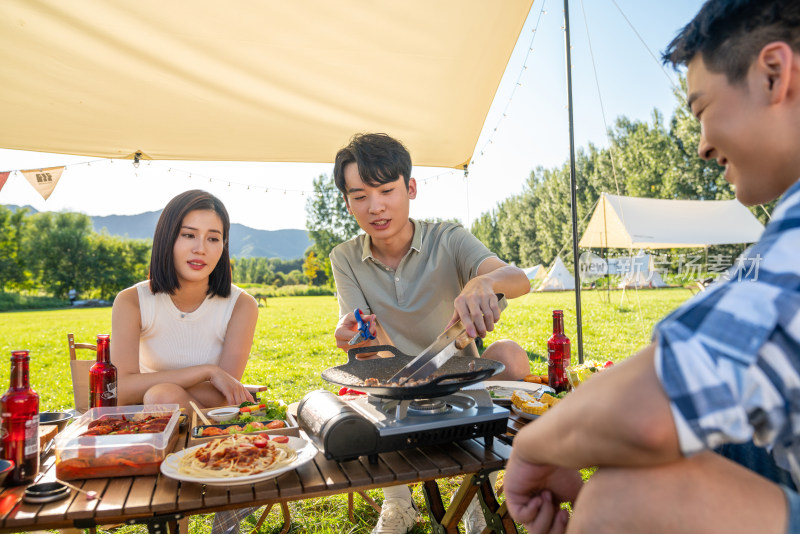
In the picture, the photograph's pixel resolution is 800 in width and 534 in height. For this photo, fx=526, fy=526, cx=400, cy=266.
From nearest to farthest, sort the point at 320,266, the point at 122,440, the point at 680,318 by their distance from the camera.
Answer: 1. the point at 680,318
2. the point at 122,440
3. the point at 320,266

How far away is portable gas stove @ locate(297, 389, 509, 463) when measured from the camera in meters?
1.38

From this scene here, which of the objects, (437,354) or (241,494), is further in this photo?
(437,354)

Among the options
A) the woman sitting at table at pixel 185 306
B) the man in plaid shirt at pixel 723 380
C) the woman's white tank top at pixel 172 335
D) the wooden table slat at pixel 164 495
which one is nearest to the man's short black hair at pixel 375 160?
the woman sitting at table at pixel 185 306

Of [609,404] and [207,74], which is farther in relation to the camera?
[207,74]

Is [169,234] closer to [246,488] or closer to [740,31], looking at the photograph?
[246,488]

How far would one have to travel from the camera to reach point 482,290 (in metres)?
1.73

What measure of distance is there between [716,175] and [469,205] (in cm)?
2640

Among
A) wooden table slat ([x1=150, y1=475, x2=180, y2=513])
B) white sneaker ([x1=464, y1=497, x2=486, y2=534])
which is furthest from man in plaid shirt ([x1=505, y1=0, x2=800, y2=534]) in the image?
white sneaker ([x1=464, y1=497, x2=486, y2=534])

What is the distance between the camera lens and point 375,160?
266 centimetres

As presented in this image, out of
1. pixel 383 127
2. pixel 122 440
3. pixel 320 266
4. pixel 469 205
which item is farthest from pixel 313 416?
pixel 320 266

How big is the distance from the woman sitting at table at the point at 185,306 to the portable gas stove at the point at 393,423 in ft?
3.76

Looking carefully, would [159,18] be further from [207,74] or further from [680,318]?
[680,318]

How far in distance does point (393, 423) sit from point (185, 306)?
176cm

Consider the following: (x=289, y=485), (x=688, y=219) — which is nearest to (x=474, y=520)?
(x=289, y=485)
